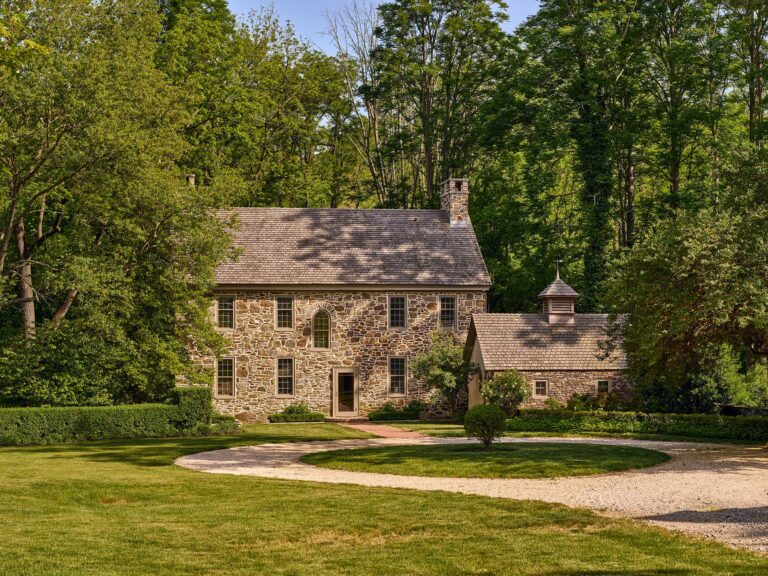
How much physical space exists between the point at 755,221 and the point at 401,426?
52.9 feet

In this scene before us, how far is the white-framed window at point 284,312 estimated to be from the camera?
129 ft

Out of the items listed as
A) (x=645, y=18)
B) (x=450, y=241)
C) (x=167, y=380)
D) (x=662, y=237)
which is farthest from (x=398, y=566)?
(x=645, y=18)

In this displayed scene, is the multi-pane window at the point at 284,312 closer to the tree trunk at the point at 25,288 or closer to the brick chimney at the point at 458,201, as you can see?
the brick chimney at the point at 458,201

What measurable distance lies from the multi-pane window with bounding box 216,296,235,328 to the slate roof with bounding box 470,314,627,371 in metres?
10.2

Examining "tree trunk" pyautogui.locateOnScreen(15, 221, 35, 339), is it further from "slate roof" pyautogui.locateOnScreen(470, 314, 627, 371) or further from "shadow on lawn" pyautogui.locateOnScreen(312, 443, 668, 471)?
"slate roof" pyautogui.locateOnScreen(470, 314, 627, 371)

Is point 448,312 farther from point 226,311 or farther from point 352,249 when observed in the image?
point 226,311

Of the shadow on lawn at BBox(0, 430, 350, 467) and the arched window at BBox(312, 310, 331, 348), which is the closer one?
the shadow on lawn at BBox(0, 430, 350, 467)

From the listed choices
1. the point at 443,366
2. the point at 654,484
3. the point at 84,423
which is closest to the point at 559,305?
the point at 443,366

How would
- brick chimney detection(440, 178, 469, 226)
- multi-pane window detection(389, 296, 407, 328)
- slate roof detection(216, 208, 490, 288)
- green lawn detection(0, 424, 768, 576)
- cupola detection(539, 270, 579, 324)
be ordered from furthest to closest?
brick chimney detection(440, 178, 469, 226)
multi-pane window detection(389, 296, 407, 328)
slate roof detection(216, 208, 490, 288)
cupola detection(539, 270, 579, 324)
green lawn detection(0, 424, 768, 576)

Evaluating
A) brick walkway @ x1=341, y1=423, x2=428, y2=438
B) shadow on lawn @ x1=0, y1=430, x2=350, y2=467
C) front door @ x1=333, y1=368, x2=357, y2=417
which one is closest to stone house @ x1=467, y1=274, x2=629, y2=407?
brick walkway @ x1=341, y1=423, x2=428, y2=438

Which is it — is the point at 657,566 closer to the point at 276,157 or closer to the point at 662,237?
the point at 662,237

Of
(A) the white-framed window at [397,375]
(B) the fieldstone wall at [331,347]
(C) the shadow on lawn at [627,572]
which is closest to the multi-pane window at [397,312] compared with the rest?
(B) the fieldstone wall at [331,347]

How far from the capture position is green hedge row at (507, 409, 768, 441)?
28688mm

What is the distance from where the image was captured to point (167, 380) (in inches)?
1341
